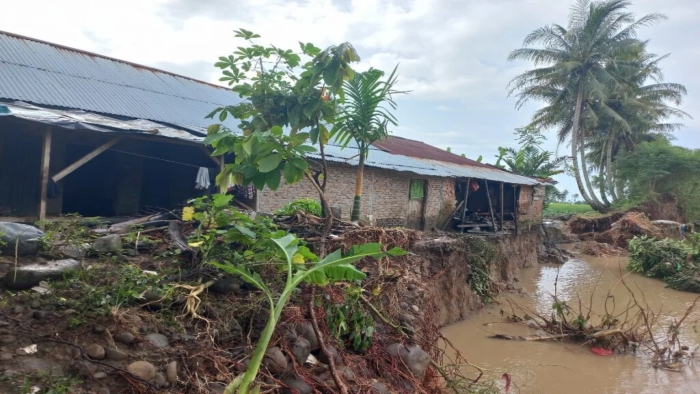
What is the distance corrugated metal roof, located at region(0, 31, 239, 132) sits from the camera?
28.0 ft

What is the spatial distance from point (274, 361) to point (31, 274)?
2026mm

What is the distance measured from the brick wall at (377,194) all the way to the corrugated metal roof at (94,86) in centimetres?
220

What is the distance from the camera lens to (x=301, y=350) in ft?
12.2

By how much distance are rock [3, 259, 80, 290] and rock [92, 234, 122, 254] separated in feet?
1.67

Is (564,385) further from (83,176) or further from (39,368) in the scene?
(83,176)

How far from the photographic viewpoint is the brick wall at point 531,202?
18.4 m

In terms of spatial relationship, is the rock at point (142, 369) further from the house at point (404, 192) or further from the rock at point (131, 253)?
the house at point (404, 192)

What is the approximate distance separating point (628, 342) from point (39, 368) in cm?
910

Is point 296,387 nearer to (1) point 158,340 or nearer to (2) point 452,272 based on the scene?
(1) point 158,340

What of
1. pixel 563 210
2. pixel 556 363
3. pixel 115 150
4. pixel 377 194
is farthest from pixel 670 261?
pixel 563 210

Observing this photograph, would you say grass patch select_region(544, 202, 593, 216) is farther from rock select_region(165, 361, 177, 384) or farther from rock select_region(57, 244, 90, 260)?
rock select_region(165, 361, 177, 384)

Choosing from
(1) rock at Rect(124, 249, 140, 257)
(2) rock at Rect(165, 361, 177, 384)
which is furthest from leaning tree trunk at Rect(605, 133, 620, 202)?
(2) rock at Rect(165, 361, 177, 384)

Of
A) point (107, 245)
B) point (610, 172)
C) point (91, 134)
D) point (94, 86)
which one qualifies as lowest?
point (107, 245)

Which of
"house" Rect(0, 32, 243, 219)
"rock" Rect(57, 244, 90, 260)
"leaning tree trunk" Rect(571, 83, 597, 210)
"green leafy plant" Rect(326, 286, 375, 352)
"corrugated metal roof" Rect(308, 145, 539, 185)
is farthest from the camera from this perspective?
"leaning tree trunk" Rect(571, 83, 597, 210)
